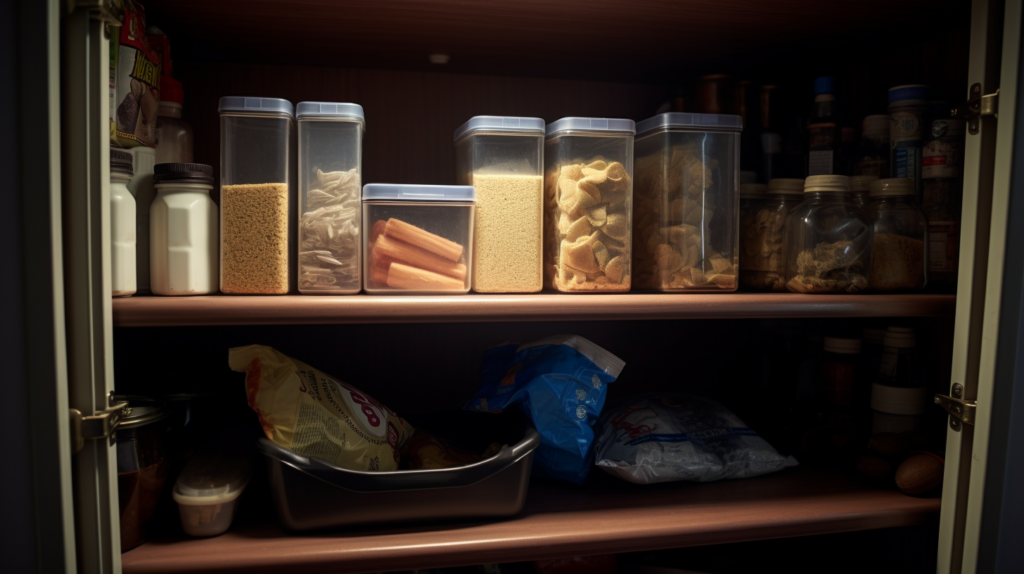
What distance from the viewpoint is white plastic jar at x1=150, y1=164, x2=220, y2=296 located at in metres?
0.74

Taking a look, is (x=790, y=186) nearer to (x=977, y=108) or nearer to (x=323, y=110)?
(x=977, y=108)

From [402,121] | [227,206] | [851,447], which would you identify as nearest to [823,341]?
[851,447]

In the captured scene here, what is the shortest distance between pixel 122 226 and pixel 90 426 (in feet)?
0.77

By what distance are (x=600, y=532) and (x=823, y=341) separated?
0.60m

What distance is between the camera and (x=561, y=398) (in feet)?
2.97

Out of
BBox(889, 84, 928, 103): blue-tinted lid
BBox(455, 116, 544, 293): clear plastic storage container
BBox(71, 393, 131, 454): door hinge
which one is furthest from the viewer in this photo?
BBox(889, 84, 928, 103): blue-tinted lid

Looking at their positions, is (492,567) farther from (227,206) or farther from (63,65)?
(63,65)

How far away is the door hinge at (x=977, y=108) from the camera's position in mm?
708

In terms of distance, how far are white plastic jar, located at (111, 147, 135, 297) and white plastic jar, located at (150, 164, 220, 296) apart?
3cm

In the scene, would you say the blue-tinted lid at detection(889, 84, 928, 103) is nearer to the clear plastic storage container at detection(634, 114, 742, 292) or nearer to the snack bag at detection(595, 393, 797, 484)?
the clear plastic storage container at detection(634, 114, 742, 292)

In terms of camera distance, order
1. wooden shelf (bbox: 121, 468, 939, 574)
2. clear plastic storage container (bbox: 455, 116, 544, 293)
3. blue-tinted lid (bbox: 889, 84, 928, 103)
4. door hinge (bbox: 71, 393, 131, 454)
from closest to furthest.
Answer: door hinge (bbox: 71, 393, 131, 454)
wooden shelf (bbox: 121, 468, 939, 574)
clear plastic storage container (bbox: 455, 116, 544, 293)
blue-tinted lid (bbox: 889, 84, 928, 103)

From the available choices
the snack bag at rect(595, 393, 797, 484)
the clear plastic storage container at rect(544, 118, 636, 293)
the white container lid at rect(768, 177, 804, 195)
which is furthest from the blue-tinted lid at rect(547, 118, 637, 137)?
the snack bag at rect(595, 393, 797, 484)

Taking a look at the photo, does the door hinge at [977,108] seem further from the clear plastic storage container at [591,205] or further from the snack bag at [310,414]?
the snack bag at [310,414]

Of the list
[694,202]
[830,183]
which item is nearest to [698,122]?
[694,202]
